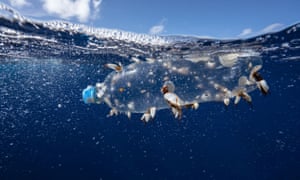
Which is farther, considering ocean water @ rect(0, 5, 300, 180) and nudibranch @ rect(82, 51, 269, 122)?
ocean water @ rect(0, 5, 300, 180)

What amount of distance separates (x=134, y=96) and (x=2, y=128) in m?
43.3

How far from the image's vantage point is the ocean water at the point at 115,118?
10359mm

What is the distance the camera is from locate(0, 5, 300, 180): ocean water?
408 inches

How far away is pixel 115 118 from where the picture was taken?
48250 millimetres

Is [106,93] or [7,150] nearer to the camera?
[106,93]

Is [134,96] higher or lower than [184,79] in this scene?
lower

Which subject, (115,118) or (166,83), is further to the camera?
(115,118)

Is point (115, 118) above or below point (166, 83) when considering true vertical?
below

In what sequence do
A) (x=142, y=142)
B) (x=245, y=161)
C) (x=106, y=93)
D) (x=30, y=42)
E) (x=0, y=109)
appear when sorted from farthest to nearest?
(x=142, y=142) → (x=245, y=161) → (x=0, y=109) → (x=30, y=42) → (x=106, y=93)

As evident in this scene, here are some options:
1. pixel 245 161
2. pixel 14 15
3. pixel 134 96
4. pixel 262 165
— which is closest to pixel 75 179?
pixel 14 15

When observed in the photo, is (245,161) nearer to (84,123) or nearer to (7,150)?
(84,123)

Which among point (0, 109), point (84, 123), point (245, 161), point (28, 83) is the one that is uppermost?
point (28, 83)

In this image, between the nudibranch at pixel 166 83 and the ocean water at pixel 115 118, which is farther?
the ocean water at pixel 115 118

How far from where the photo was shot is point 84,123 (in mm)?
52656
